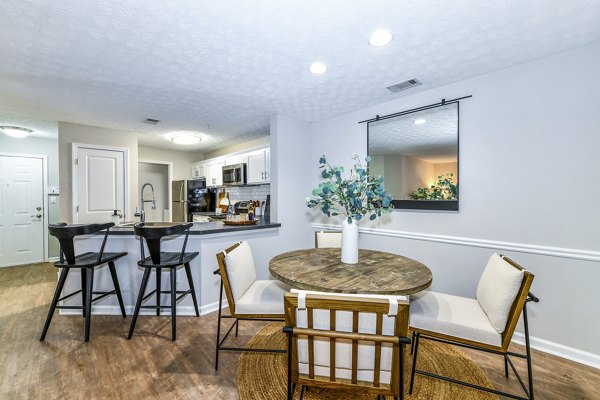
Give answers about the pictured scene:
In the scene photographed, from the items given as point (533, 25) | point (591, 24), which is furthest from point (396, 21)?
point (591, 24)

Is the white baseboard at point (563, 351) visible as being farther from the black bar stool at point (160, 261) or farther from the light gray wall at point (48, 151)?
the light gray wall at point (48, 151)

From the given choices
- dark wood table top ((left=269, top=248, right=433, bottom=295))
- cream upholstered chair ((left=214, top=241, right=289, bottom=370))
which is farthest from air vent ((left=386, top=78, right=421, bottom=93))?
cream upholstered chair ((left=214, top=241, right=289, bottom=370))

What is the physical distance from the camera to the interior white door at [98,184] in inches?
163

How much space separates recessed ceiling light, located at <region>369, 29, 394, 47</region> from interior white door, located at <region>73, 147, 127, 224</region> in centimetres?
441

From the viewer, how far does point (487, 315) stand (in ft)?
5.68

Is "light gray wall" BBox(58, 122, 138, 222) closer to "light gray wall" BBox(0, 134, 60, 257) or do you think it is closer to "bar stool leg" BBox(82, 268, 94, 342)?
"light gray wall" BBox(0, 134, 60, 257)

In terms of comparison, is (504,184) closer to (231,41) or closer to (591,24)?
(591,24)

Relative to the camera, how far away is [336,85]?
275cm

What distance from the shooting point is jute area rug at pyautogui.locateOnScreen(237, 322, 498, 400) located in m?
1.75

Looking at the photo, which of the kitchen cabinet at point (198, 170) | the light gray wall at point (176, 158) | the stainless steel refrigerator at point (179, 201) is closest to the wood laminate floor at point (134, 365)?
the stainless steel refrigerator at point (179, 201)

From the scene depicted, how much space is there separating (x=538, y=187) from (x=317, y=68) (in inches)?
Answer: 84.1

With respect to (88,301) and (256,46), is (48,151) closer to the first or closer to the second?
(88,301)

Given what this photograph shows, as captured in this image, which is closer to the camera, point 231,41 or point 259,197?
point 231,41

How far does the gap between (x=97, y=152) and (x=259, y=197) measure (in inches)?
107
